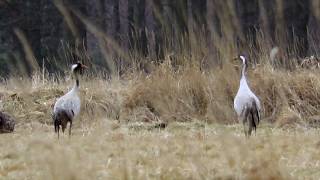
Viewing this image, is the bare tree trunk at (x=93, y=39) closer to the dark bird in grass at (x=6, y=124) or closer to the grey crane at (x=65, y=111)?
the dark bird in grass at (x=6, y=124)

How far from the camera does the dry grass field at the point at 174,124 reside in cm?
452

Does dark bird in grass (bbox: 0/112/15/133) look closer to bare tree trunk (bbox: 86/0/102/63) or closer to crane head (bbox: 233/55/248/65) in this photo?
crane head (bbox: 233/55/248/65)

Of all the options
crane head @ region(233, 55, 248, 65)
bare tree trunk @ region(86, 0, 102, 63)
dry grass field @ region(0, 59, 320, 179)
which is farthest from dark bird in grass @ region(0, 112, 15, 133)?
bare tree trunk @ region(86, 0, 102, 63)

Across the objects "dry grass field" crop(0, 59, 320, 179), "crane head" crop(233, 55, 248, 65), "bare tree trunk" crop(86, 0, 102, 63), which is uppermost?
"bare tree trunk" crop(86, 0, 102, 63)

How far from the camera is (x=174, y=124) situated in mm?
8234

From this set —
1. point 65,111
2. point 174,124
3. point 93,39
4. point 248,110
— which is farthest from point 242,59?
point 93,39

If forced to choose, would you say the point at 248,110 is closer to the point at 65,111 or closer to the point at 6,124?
the point at 65,111

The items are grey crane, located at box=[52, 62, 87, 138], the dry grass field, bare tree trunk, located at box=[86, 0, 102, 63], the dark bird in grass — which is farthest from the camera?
bare tree trunk, located at box=[86, 0, 102, 63]

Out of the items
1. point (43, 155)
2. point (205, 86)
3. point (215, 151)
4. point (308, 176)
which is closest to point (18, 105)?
point (205, 86)

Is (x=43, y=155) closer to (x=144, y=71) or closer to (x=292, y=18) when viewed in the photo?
(x=144, y=71)

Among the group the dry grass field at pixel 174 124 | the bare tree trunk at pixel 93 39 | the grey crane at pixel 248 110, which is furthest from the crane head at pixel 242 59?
the bare tree trunk at pixel 93 39

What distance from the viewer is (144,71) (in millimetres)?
10039

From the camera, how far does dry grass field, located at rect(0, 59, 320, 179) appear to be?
14.8 feet

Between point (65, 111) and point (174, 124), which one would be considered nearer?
point (65, 111)
